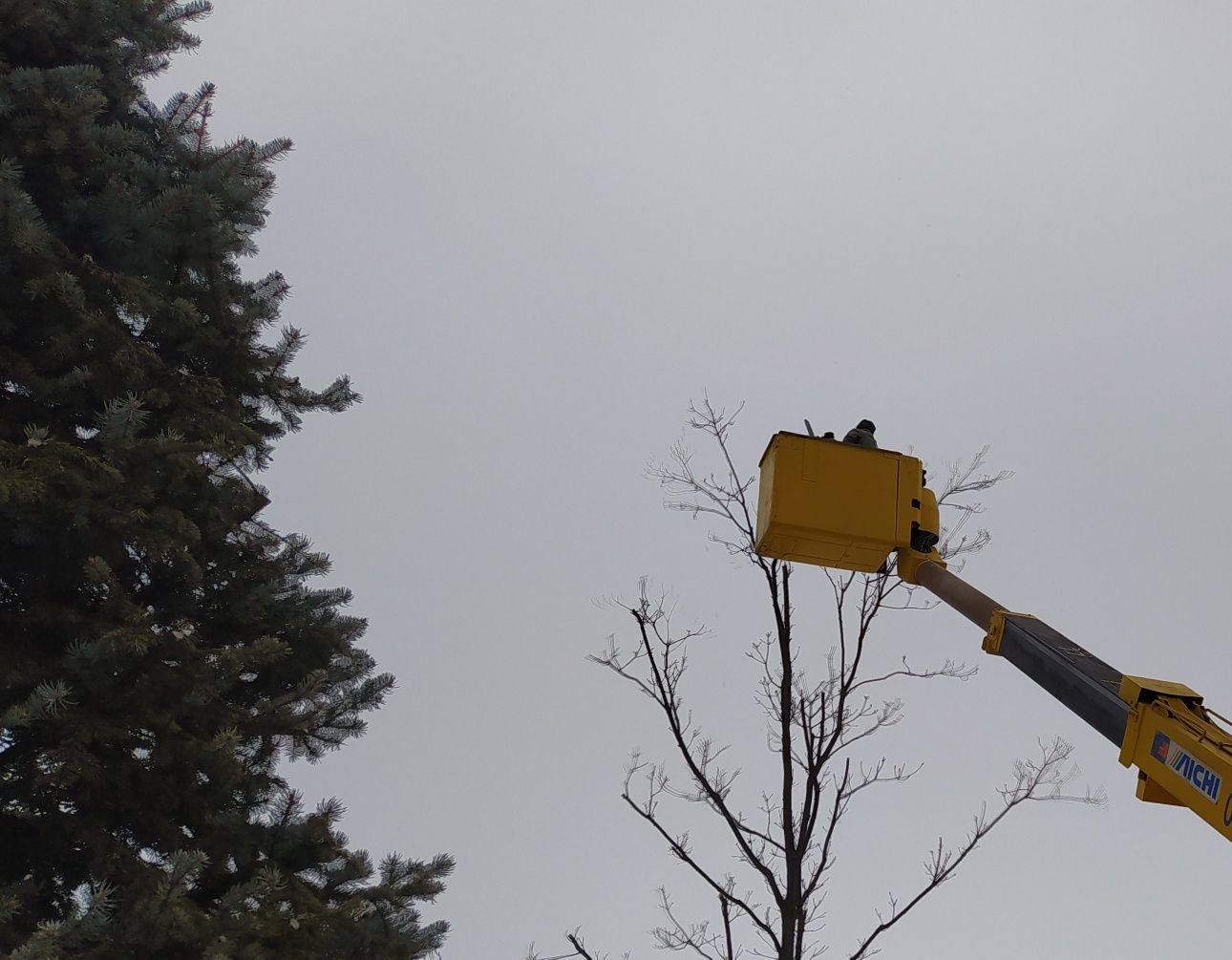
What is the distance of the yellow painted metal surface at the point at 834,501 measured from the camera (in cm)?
517

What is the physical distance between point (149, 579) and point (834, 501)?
12.5 ft

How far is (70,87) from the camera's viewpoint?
5.93 meters

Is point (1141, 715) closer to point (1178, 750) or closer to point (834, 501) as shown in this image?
point (1178, 750)

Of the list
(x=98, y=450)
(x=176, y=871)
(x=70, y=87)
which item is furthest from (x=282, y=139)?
(x=176, y=871)

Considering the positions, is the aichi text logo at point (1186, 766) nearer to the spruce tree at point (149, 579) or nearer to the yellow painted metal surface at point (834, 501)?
the yellow painted metal surface at point (834, 501)

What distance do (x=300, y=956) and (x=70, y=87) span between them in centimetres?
502

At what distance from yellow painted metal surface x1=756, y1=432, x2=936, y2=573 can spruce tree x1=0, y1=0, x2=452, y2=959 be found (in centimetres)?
255

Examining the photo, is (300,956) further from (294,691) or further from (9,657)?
(9,657)

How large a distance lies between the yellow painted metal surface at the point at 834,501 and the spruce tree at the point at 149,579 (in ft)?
8.37

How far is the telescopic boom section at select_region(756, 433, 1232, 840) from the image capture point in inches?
156

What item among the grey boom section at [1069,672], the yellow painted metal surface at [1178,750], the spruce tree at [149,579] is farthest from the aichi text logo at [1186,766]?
the spruce tree at [149,579]

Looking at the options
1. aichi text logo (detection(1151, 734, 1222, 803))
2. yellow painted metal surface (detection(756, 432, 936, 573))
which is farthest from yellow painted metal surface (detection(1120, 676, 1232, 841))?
yellow painted metal surface (detection(756, 432, 936, 573))

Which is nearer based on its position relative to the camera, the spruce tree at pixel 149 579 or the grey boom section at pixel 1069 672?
the grey boom section at pixel 1069 672

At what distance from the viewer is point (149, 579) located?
563 centimetres
